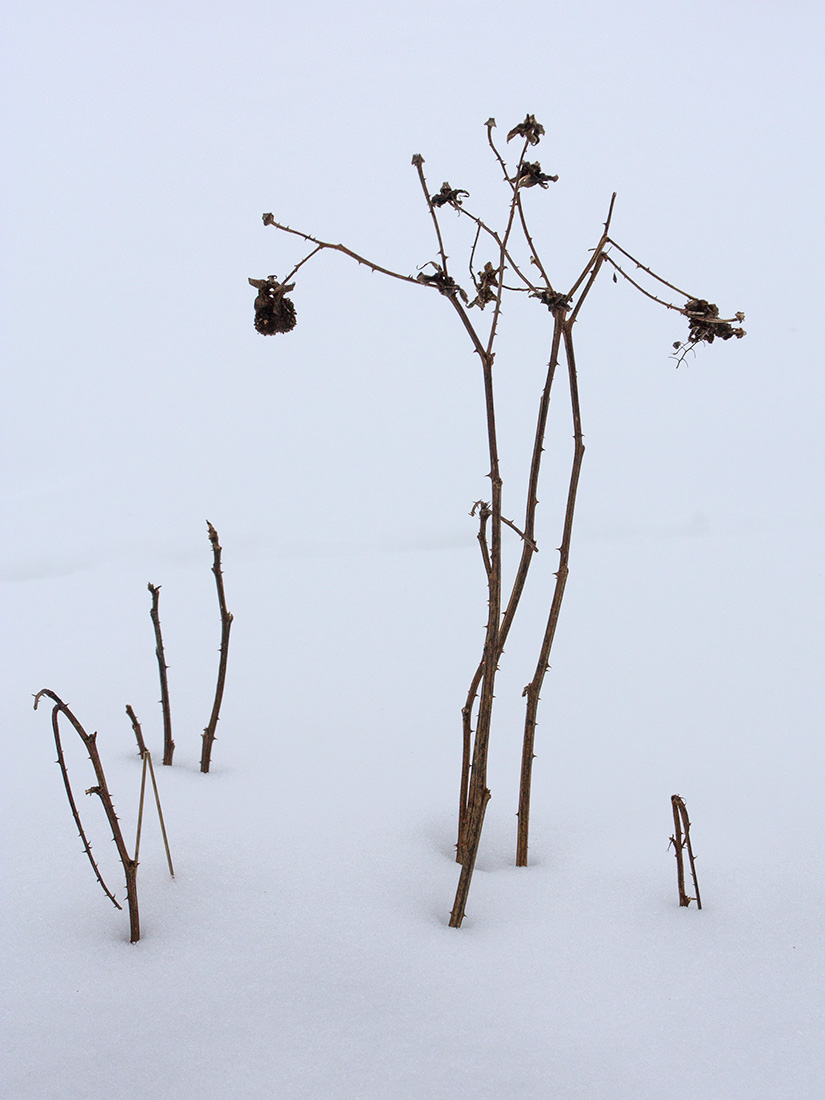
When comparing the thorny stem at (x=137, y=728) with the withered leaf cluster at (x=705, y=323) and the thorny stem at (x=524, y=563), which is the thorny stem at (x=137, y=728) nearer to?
the thorny stem at (x=524, y=563)

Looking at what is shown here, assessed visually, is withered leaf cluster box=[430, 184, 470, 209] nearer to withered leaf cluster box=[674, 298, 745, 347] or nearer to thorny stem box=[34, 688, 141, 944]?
withered leaf cluster box=[674, 298, 745, 347]

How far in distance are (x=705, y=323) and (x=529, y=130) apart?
20 centimetres

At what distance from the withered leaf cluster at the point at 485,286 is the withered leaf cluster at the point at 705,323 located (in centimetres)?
15

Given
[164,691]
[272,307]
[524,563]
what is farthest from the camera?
[164,691]

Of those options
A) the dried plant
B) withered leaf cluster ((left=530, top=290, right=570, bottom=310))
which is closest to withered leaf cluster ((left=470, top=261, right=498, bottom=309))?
withered leaf cluster ((left=530, top=290, right=570, bottom=310))

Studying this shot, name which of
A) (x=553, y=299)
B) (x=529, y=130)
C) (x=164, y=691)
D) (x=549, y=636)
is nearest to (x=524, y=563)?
(x=549, y=636)

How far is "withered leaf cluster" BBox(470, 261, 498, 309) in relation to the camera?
2.46ft

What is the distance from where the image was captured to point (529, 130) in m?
0.71

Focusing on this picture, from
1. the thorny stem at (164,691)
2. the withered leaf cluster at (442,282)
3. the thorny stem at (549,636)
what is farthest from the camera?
the thorny stem at (164,691)

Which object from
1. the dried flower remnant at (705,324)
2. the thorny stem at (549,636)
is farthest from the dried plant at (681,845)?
the dried flower remnant at (705,324)

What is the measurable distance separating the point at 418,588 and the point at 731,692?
89 cm

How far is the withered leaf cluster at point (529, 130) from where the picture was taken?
27.9 inches

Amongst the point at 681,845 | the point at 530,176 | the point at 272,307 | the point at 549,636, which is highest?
the point at 530,176

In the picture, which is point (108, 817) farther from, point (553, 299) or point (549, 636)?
point (553, 299)
